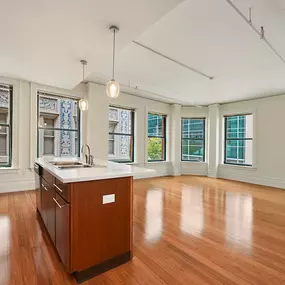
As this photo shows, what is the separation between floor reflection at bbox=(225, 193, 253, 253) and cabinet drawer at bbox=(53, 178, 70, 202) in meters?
2.04

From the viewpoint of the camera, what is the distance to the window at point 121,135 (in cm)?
636

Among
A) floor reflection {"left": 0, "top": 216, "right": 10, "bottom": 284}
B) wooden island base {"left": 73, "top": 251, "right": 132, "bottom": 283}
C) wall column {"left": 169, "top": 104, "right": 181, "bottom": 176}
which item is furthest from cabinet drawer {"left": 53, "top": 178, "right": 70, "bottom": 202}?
wall column {"left": 169, "top": 104, "right": 181, "bottom": 176}

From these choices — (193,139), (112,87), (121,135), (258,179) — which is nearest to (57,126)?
(121,135)

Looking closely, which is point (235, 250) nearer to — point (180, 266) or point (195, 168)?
point (180, 266)

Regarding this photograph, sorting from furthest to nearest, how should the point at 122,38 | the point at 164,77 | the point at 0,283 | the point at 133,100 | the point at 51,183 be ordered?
the point at 133,100
the point at 164,77
the point at 122,38
the point at 51,183
the point at 0,283

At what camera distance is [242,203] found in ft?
13.7

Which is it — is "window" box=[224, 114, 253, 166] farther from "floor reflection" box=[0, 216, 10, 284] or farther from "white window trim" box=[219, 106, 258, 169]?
"floor reflection" box=[0, 216, 10, 284]

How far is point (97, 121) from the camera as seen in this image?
550 cm

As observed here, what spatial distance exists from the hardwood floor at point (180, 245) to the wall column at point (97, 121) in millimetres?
1984

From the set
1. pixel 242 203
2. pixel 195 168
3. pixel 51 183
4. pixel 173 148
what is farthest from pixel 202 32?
pixel 195 168

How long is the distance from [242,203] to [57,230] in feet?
12.3

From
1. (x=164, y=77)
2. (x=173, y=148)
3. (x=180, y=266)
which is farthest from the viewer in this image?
(x=173, y=148)

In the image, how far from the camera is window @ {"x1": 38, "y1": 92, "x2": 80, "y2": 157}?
5.16 meters

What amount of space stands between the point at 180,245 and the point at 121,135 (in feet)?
15.1
